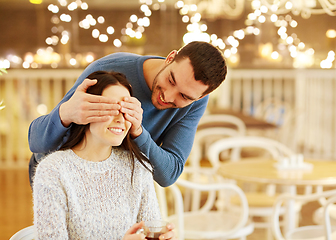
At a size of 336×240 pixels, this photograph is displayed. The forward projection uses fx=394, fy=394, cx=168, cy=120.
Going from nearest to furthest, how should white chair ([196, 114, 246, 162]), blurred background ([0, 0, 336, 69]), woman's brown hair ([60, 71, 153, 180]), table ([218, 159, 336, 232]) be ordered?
woman's brown hair ([60, 71, 153, 180]), table ([218, 159, 336, 232]), white chair ([196, 114, 246, 162]), blurred background ([0, 0, 336, 69])

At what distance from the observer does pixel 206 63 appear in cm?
109

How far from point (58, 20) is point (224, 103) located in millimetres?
2994

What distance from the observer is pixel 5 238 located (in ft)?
8.04

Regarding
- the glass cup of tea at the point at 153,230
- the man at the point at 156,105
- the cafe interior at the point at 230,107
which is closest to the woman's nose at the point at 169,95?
the man at the point at 156,105

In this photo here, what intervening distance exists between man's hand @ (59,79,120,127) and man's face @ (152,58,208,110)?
0.74ft

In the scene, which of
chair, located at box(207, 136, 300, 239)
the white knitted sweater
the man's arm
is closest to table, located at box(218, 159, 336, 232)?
chair, located at box(207, 136, 300, 239)

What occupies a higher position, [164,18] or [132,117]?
[164,18]

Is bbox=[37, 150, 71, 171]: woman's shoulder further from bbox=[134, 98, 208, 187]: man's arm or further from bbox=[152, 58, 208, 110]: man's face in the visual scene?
bbox=[152, 58, 208, 110]: man's face

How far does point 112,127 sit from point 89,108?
0.11 m

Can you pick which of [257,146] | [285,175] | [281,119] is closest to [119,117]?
[285,175]

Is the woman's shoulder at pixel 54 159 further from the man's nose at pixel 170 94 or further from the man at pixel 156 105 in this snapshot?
A: the man's nose at pixel 170 94

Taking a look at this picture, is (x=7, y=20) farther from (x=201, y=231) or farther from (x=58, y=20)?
(x=201, y=231)

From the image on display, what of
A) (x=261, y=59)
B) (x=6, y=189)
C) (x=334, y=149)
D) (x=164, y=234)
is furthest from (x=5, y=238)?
(x=261, y=59)

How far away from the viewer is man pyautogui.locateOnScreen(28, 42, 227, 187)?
96cm
